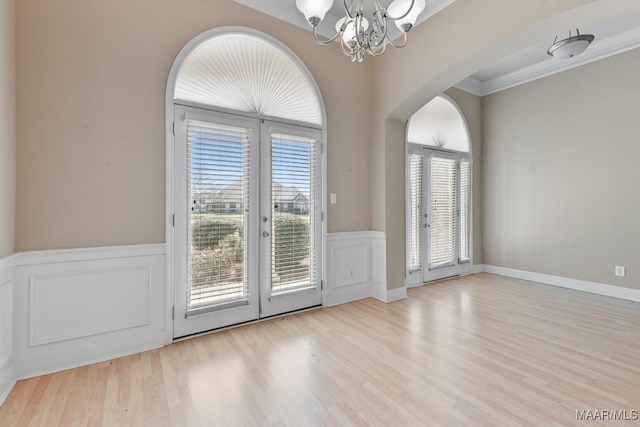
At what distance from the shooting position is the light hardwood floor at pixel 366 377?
173 centimetres

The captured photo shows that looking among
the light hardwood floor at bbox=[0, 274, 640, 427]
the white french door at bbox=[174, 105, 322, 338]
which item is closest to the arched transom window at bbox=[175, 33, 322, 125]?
the white french door at bbox=[174, 105, 322, 338]

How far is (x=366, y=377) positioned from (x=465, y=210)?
4.01 m

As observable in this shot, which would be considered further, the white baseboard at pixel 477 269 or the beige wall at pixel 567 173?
the white baseboard at pixel 477 269

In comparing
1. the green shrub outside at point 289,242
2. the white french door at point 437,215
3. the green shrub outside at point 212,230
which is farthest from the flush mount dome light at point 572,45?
the green shrub outside at point 212,230

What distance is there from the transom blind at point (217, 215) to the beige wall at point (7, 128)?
45.8 inches

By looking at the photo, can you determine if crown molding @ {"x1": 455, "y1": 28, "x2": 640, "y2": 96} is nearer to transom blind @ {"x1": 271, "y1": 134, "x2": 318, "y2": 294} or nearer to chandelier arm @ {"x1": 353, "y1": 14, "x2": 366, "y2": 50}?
transom blind @ {"x1": 271, "y1": 134, "x2": 318, "y2": 294}

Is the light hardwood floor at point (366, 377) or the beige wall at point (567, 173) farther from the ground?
the beige wall at point (567, 173)

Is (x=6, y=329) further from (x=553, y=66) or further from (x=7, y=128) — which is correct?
(x=553, y=66)

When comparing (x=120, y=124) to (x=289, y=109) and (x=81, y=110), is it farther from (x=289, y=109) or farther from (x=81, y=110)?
(x=289, y=109)

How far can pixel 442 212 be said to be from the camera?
484 centimetres

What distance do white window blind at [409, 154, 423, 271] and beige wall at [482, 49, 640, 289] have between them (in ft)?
5.52

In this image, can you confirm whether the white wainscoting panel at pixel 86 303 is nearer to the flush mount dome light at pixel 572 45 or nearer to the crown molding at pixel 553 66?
the flush mount dome light at pixel 572 45

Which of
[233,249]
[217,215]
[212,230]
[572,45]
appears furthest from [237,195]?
[572,45]

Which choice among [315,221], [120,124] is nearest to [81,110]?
[120,124]
